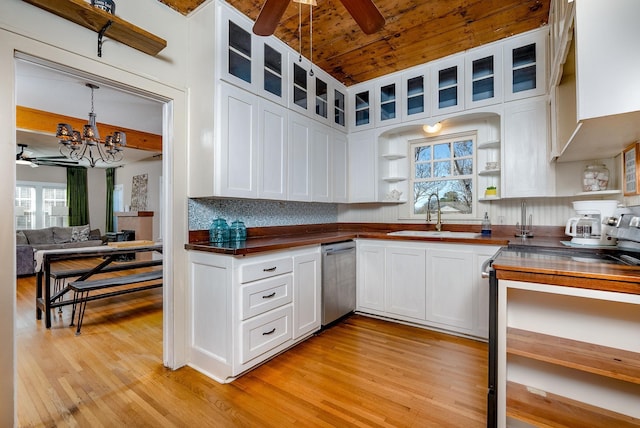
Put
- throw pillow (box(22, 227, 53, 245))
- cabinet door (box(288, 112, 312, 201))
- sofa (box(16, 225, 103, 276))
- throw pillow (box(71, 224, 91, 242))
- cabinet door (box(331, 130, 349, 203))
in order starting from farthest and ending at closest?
1. throw pillow (box(71, 224, 91, 242))
2. throw pillow (box(22, 227, 53, 245))
3. sofa (box(16, 225, 103, 276))
4. cabinet door (box(331, 130, 349, 203))
5. cabinet door (box(288, 112, 312, 201))

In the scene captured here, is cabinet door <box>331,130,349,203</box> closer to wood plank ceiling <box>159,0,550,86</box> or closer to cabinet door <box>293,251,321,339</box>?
wood plank ceiling <box>159,0,550,86</box>

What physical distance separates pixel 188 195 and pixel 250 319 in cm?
108

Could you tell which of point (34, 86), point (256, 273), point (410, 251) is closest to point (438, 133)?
point (410, 251)

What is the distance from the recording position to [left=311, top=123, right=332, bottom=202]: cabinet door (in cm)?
325

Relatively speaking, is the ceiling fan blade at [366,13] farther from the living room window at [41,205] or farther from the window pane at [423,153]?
the living room window at [41,205]

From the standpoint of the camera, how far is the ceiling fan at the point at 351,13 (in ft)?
4.77

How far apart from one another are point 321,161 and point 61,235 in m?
7.24

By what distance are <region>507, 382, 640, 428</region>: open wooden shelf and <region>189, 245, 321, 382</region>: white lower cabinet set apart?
1.54 metres

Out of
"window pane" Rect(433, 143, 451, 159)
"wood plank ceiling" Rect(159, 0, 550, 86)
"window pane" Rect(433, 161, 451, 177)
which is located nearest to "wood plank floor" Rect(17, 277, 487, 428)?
"window pane" Rect(433, 161, 451, 177)

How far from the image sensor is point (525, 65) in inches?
106

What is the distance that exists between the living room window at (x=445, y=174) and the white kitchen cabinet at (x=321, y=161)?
1.07 m

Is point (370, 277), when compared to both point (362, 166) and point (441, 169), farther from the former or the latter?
point (441, 169)

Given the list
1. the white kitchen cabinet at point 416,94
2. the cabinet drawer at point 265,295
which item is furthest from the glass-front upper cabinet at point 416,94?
the cabinet drawer at point 265,295

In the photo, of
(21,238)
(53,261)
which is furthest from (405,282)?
(21,238)
